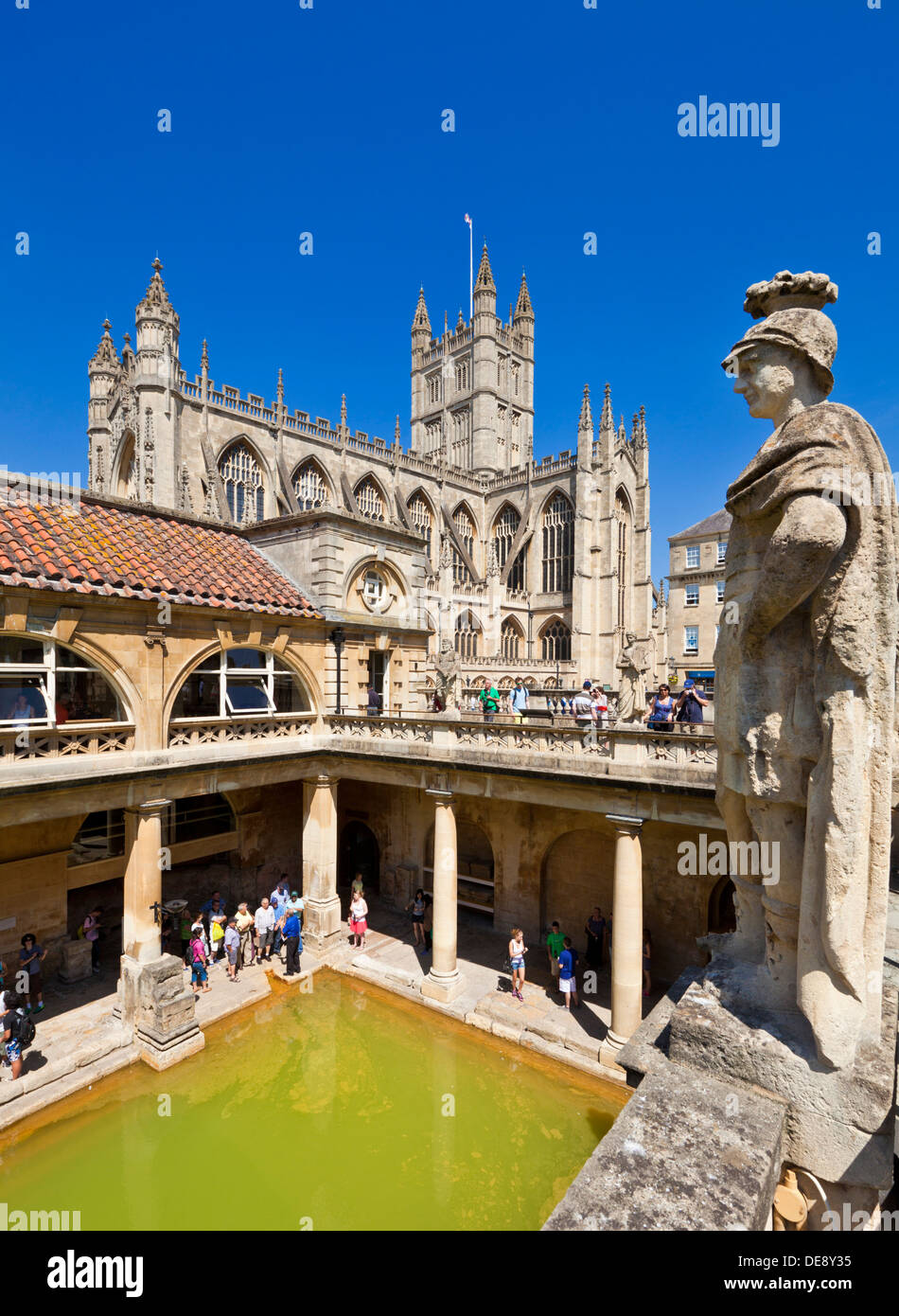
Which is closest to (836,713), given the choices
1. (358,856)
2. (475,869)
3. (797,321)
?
(797,321)

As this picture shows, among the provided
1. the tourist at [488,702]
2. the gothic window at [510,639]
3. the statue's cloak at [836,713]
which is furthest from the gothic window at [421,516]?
the statue's cloak at [836,713]

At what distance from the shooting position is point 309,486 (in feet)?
142

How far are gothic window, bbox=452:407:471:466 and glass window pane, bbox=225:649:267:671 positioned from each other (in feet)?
179

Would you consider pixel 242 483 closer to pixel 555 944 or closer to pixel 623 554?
pixel 623 554

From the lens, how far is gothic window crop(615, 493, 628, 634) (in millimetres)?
54291

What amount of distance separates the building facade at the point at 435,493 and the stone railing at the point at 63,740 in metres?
5.45

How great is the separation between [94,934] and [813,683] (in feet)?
55.2

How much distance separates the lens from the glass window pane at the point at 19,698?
11.8m

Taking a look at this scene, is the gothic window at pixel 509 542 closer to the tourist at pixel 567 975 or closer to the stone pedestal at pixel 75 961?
the tourist at pixel 567 975
